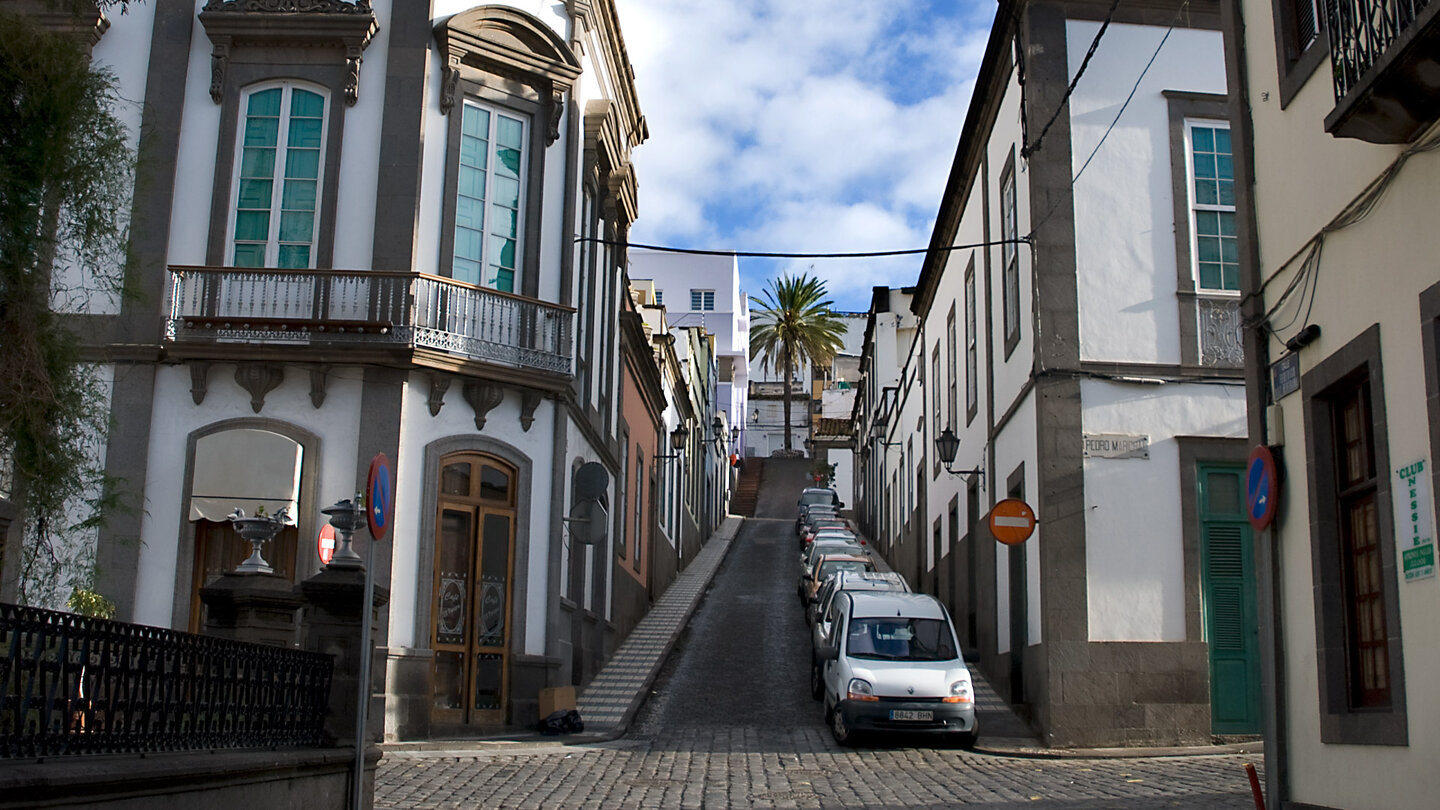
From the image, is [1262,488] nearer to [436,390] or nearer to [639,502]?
[436,390]

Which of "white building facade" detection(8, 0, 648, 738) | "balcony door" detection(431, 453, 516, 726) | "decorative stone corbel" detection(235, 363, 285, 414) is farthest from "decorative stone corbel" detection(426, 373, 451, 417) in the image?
"decorative stone corbel" detection(235, 363, 285, 414)

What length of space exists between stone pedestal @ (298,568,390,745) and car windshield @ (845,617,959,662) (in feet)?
28.5

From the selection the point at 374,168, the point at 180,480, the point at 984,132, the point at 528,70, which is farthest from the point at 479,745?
the point at 984,132

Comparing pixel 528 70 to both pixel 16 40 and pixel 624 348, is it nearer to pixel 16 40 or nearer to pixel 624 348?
pixel 624 348

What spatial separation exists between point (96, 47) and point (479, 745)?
10232 millimetres

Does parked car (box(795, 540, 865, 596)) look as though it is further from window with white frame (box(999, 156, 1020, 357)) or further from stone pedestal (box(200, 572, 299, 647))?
stone pedestal (box(200, 572, 299, 647))

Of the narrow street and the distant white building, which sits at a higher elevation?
the distant white building

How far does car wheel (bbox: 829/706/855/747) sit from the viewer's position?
16.7 meters

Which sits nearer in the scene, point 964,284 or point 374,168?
point 374,168

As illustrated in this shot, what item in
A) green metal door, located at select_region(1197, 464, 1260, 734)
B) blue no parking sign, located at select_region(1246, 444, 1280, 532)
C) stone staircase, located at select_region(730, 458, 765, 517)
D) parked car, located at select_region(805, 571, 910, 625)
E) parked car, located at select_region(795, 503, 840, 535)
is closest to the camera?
blue no parking sign, located at select_region(1246, 444, 1280, 532)

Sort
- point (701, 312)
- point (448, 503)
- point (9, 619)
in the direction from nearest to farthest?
point (9, 619), point (448, 503), point (701, 312)

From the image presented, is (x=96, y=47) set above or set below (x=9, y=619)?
above

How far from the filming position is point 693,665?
2420cm

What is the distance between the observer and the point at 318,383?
56.2 ft
